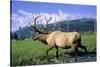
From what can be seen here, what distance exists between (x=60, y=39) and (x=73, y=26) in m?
0.21

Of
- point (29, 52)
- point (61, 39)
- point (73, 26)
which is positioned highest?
point (73, 26)

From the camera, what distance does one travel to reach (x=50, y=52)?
2.11 meters

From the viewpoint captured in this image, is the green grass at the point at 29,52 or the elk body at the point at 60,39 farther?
the elk body at the point at 60,39

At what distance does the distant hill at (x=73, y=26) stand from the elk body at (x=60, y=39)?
5 centimetres

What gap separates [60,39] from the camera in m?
2.16

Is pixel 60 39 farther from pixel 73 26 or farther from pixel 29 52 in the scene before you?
pixel 29 52

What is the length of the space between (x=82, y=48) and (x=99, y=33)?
290mm

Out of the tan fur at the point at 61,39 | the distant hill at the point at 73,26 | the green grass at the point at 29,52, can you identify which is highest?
the distant hill at the point at 73,26

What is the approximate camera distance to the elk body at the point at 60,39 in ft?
6.87

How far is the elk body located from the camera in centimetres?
209

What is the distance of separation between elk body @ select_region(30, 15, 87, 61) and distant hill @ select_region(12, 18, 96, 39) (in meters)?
0.05

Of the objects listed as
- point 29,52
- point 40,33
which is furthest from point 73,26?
point 29,52

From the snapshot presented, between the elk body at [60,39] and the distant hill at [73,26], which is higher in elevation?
the distant hill at [73,26]
